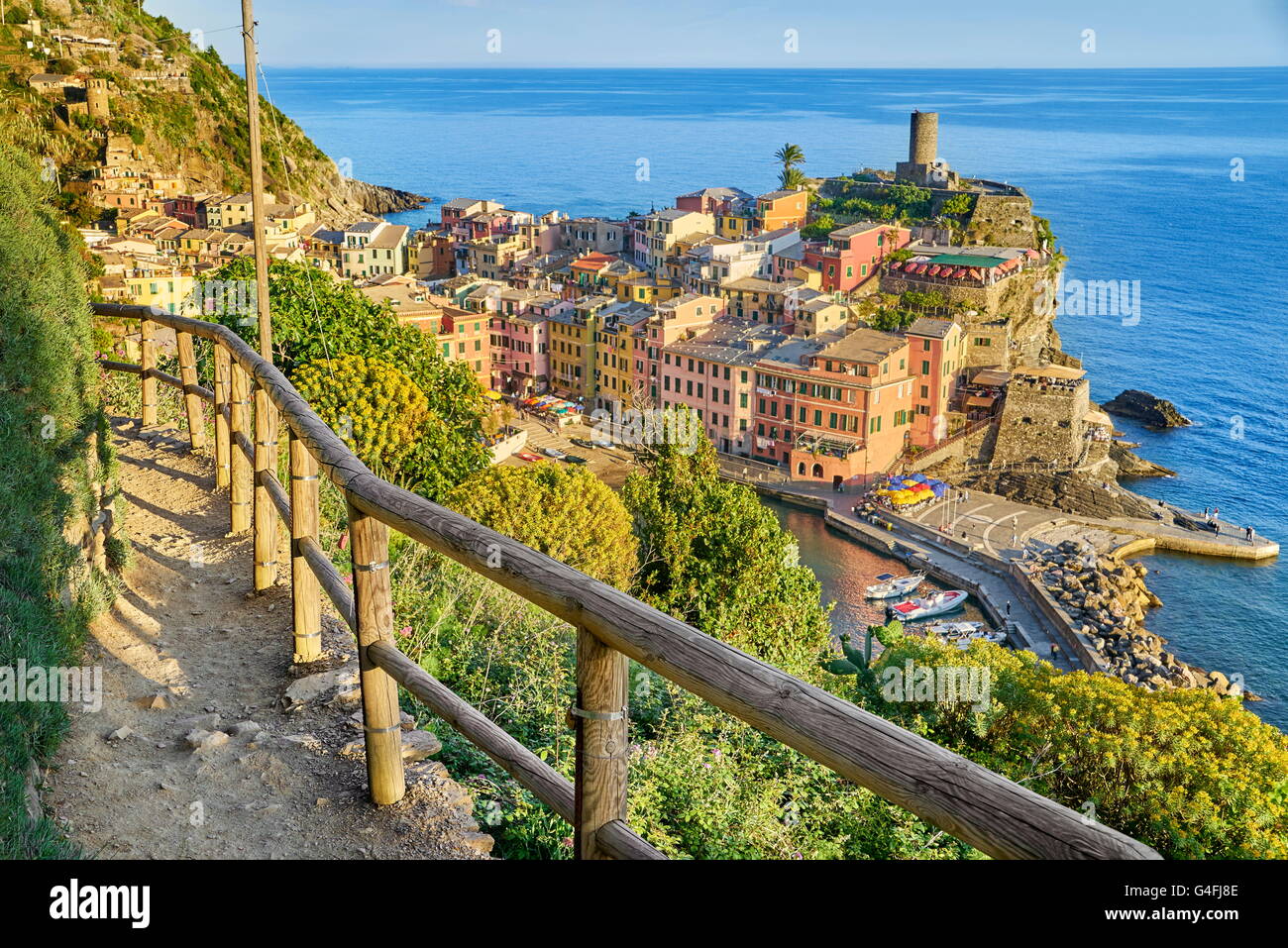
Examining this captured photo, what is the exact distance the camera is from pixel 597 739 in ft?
6.66

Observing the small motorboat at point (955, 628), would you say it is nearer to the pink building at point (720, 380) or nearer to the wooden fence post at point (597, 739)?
the pink building at point (720, 380)

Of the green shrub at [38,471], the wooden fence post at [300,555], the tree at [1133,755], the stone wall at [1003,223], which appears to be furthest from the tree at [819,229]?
the wooden fence post at [300,555]

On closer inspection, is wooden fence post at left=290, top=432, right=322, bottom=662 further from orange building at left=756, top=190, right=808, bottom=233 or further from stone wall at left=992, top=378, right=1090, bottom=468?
orange building at left=756, top=190, right=808, bottom=233

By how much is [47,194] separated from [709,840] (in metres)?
5.65

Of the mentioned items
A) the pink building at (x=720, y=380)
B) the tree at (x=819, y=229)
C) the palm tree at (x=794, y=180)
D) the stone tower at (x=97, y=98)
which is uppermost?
the stone tower at (x=97, y=98)

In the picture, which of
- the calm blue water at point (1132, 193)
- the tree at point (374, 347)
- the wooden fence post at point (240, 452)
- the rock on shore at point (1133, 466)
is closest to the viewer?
the wooden fence post at point (240, 452)

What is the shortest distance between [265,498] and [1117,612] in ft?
87.2

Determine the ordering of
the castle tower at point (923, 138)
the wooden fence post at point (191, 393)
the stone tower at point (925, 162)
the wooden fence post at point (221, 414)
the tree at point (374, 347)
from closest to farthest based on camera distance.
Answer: the wooden fence post at point (221, 414) → the wooden fence post at point (191, 393) → the tree at point (374, 347) → the castle tower at point (923, 138) → the stone tower at point (925, 162)

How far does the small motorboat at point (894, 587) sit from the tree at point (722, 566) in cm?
1066

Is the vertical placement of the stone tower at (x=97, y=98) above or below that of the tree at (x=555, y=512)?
above

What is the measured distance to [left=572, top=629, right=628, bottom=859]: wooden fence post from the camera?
1.99m

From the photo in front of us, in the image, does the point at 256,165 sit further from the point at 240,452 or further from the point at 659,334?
the point at 659,334

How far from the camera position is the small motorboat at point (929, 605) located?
92.1ft

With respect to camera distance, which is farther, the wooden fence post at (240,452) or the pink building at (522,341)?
the pink building at (522,341)
